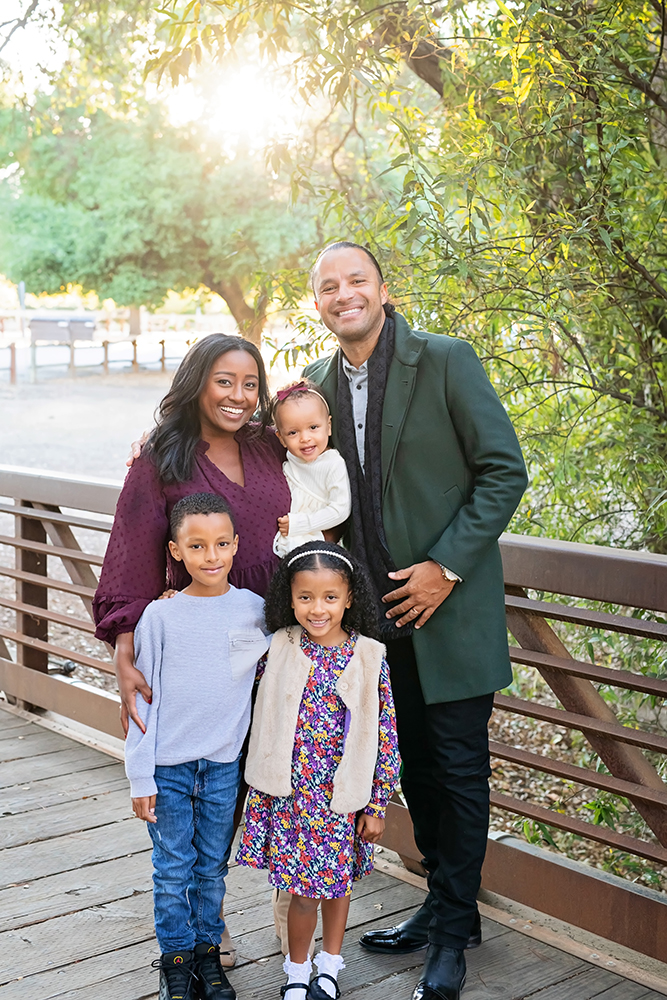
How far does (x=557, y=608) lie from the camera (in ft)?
8.37

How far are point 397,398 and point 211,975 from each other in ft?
4.53

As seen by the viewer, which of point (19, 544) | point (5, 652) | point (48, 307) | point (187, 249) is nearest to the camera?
point (19, 544)

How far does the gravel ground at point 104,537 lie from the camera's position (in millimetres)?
4734

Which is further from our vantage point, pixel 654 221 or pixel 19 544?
pixel 19 544

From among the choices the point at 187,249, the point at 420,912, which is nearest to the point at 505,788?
the point at 420,912

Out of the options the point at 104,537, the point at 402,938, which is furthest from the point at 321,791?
the point at 104,537

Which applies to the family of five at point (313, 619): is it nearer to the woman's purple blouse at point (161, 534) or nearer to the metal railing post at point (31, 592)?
the woman's purple blouse at point (161, 534)

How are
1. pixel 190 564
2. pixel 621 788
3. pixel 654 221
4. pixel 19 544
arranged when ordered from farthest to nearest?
1. pixel 19 544
2. pixel 654 221
3. pixel 621 788
4. pixel 190 564

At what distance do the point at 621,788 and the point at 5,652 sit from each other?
313cm

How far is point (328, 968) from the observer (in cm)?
232

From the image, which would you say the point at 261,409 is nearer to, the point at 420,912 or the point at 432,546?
the point at 432,546

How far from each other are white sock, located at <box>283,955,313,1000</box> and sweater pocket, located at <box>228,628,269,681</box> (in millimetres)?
653

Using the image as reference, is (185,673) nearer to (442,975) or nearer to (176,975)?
(176,975)

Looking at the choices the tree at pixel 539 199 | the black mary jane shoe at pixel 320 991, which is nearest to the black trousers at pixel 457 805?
the black mary jane shoe at pixel 320 991
